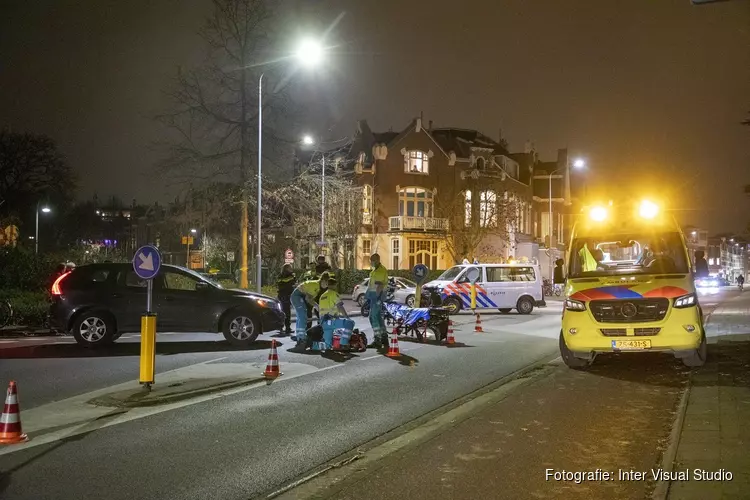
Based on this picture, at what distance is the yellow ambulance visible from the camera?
10789 mm

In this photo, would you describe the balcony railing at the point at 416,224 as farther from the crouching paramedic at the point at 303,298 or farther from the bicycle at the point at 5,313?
the crouching paramedic at the point at 303,298

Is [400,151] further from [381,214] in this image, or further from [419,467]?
[419,467]

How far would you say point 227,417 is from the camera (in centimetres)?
843

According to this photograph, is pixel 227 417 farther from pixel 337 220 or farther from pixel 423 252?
pixel 423 252

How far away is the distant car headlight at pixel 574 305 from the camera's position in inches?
441

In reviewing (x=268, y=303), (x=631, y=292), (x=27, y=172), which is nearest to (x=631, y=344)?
(x=631, y=292)

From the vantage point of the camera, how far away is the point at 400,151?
50844 mm

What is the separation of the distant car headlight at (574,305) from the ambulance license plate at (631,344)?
2.28 ft

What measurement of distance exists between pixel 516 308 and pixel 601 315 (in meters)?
15.9

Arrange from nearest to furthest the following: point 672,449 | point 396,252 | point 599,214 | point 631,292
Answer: point 672,449
point 631,292
point 599,214
point 396,252

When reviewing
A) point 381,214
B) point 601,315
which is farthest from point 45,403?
point 381,214

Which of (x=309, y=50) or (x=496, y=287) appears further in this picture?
(x=496, y=287)

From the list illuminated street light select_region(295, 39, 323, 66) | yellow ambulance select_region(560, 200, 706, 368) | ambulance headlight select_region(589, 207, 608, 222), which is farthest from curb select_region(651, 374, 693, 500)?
illuminated street light select_region(295, 39, 323, 66)

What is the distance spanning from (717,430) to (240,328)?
10247 mm
